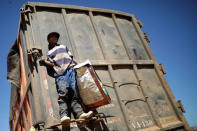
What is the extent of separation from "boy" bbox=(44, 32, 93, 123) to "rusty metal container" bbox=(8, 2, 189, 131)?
20 centimetres

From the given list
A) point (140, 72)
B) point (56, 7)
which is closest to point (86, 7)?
point (56, 7)

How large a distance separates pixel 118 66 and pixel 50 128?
2207mm

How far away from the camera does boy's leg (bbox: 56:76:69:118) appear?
2.81 m

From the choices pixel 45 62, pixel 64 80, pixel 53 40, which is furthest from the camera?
pixel 53 40

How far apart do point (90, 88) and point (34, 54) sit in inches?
50.5

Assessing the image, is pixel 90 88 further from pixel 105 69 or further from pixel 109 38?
pixel 109 38

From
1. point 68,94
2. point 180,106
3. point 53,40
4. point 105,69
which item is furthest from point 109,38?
point 180,106

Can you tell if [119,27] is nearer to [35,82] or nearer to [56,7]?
[56,7]

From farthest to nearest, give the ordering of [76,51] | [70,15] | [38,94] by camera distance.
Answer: [70,15] < [76,51] < [38,94]

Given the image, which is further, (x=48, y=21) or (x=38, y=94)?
(x=48, y=21)

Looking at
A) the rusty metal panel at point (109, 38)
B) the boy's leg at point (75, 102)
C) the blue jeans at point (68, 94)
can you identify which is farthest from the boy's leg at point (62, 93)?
the rusty metal panel at point (109, 38)

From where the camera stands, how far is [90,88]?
116 inches

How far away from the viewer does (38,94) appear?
9.96 feet

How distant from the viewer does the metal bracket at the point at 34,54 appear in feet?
10.7
